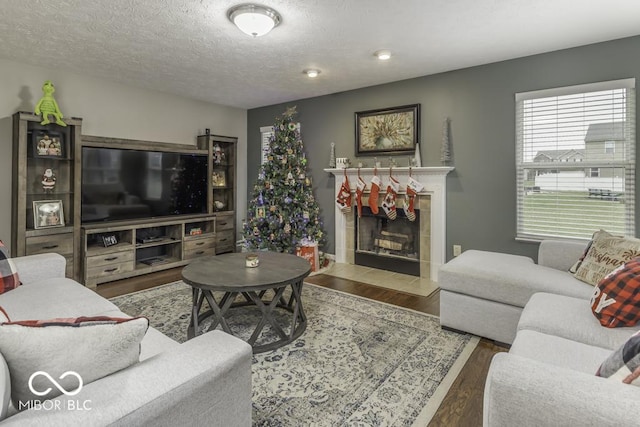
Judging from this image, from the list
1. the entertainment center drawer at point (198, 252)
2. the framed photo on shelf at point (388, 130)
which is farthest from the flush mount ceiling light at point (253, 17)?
the entertainment center drawer at point (198, 252)

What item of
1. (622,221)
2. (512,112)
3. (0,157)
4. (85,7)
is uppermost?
(85,7)

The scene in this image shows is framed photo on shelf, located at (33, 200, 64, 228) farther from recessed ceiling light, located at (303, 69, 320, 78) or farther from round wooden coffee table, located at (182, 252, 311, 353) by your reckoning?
recessed ceiling light, located at (303, 69, 320, 78)

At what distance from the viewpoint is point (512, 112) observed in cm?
356

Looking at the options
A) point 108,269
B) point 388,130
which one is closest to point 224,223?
point 108,269

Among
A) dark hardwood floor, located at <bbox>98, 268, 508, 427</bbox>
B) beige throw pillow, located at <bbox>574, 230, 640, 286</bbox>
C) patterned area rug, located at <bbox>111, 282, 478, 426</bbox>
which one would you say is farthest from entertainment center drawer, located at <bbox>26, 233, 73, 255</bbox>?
beige throw pillow, located at <bbox>574, 230, 640, 286</bbox>

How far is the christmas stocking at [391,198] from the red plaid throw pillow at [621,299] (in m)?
2.60

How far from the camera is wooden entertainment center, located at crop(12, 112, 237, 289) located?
11.5ft

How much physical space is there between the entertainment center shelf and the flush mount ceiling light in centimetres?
281

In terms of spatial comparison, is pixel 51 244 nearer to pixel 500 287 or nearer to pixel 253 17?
pixel 253 17

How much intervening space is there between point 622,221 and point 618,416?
117 inches

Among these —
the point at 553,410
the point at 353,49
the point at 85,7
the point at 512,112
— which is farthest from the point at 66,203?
the point at 512,112

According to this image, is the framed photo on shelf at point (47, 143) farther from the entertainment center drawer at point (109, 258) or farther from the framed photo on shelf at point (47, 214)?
the entertainment center drawer at point (109, 258)

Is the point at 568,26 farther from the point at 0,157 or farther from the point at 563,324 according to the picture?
the point at 0,157

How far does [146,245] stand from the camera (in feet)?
14.3
